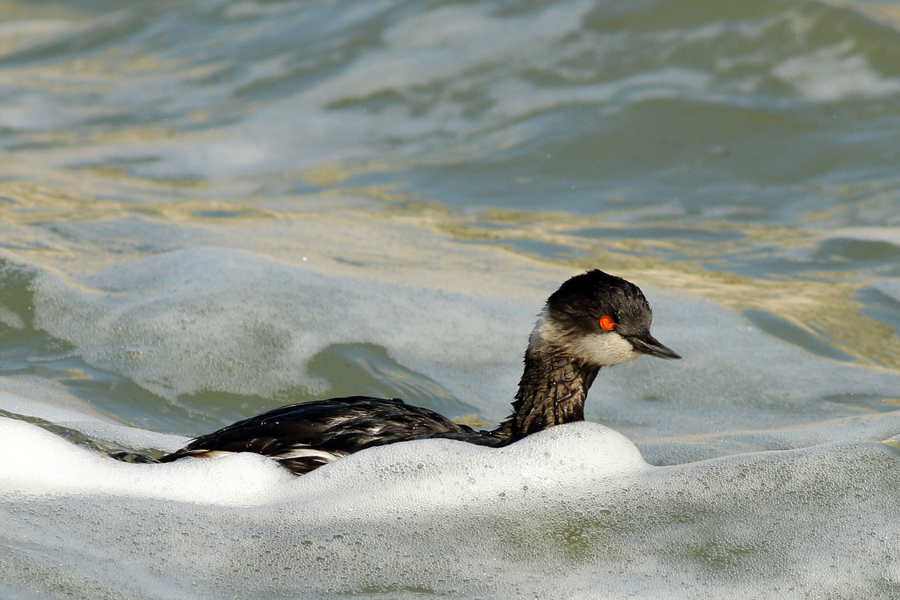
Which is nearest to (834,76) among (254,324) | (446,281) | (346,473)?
(446,281)

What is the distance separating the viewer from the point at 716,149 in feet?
34.2

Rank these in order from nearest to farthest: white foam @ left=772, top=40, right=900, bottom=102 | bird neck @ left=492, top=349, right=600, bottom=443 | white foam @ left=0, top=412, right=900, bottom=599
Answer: white foam @ left=0, top=412, right=900, bottom=599 < bird neck @ left=492, top=349, right=600, bottom=443 < white foam @ left=772, top=40, right=900, bottom=102

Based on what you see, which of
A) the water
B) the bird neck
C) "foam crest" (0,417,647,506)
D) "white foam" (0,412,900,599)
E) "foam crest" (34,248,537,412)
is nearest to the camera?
"white foam" (0,412,900,599)

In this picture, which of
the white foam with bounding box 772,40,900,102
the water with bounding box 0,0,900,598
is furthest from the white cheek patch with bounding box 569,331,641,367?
the white foam with bounding box 772,40,900,102

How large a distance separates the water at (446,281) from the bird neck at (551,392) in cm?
38

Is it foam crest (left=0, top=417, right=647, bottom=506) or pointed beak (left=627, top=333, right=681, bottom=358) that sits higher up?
pointed beak (left=627, top=333, right=681, bottom=358)

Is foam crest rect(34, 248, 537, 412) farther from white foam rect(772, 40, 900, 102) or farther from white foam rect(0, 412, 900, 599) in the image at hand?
white foam rect(772, 40, 900, 102)

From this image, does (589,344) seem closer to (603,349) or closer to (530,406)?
(603,349)

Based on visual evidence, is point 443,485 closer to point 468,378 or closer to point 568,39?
point 468,378

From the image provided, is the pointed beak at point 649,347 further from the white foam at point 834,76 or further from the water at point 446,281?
the white foam at point 834,76

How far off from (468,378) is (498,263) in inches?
71.4

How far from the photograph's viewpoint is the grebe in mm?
4395

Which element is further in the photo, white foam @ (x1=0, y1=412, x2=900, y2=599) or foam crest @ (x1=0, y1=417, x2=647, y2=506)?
foam crest @ (x1=0, y1=417, x2=647, y2=506)

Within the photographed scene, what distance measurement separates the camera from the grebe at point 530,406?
4395 millimetres
